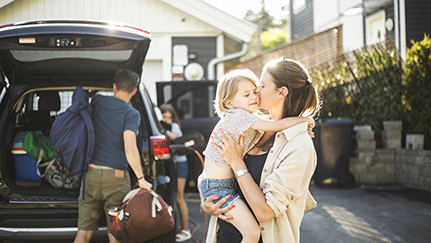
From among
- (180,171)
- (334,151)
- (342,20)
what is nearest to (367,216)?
(334,151)

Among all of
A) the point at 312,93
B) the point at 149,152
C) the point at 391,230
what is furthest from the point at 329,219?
the point at 312,93

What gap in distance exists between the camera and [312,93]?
222cm

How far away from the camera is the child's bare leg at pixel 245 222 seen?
2.10m

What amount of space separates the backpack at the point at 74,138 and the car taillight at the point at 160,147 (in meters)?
0.59

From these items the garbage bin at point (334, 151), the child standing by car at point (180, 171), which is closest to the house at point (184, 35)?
the garbage bin at point (334, 151)

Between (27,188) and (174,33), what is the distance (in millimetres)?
8033

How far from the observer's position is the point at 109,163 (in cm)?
350

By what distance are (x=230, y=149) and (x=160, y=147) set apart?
5.74 ft

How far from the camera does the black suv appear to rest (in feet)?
11.0

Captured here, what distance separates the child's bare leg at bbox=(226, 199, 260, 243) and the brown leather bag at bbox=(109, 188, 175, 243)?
126 centimetres

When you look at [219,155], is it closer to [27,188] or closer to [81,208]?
[81,208]

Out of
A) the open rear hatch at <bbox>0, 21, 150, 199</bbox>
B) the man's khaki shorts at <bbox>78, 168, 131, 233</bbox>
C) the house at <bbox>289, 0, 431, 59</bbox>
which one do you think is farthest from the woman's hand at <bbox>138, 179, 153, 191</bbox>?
the house at <bbox>289, 0, 431, 59</bbox>

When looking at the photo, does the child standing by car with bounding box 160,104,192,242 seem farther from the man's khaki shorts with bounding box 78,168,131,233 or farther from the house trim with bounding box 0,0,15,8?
the house trim with bounding box 0,0,15,8

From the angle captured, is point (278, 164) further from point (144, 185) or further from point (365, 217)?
point (365, 217)
